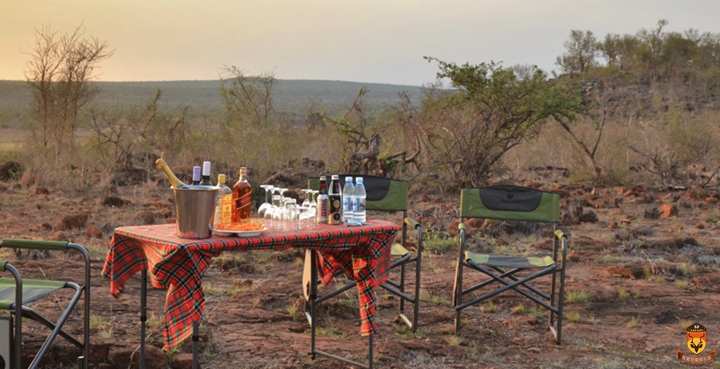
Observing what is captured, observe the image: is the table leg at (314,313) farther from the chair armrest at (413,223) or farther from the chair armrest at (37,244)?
the chair armrest at (37,244)

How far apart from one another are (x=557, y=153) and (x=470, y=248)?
31.1 feet

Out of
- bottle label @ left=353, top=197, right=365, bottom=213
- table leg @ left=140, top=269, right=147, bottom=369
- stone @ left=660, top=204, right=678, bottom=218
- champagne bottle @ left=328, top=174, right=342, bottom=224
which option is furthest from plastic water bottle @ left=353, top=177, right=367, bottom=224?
stone @ left=660, top=204, right=678, bottom=218

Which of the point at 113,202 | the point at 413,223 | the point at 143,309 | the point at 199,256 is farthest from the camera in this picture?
the point at 113,202

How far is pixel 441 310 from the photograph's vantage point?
16.7 feet

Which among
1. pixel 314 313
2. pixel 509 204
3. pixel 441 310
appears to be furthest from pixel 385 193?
pixel 314 313

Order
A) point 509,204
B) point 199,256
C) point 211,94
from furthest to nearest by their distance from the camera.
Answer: point 211,94 < point 509,204 < point 199,256

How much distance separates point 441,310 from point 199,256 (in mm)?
2532

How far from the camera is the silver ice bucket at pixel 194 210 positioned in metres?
2.97

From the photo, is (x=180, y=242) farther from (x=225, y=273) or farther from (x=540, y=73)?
(x=540, y=73)

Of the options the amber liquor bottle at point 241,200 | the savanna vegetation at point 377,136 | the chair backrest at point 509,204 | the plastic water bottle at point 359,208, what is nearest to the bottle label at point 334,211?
the plastic water bottle at point 359,208

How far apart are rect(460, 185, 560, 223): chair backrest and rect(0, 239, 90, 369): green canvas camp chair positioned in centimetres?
253

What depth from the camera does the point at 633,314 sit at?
5.14 m

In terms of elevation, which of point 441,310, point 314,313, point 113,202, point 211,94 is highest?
point 211,94

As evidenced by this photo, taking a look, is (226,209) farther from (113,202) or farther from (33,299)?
(113,202)
